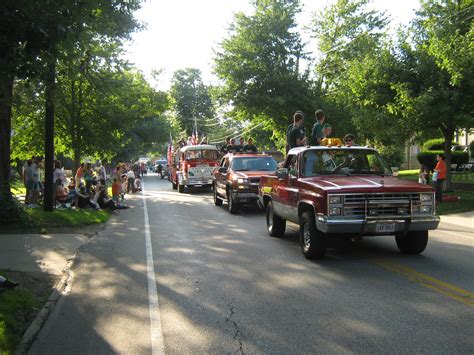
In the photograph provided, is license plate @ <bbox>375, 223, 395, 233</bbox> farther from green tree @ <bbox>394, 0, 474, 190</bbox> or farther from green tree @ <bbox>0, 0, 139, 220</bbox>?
green tree @ <bbox>394, 0, 474, 190</bbox>

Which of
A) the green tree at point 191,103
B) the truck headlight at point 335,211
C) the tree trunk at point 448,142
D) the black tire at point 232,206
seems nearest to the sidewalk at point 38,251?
the truck headlight at point 335,211

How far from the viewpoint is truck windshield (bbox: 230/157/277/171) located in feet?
54.3

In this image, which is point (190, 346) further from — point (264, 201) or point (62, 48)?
point (264, 201)

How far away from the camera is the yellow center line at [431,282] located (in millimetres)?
6039

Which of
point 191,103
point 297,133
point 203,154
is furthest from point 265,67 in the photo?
point 191,103

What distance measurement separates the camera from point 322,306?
5.81 meters

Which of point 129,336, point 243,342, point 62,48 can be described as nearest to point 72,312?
point 129,336

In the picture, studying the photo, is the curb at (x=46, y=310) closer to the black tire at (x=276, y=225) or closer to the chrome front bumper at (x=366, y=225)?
the chrome front bumper at (x=366, y=225)

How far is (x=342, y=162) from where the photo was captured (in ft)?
30.0

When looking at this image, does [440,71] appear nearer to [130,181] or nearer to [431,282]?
[431,282]

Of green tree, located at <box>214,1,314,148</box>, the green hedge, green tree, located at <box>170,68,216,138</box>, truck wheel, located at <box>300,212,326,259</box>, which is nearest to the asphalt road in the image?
truck wheel, located at <box>300,212,326,259</box>

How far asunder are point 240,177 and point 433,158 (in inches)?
665

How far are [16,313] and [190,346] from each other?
2.31 m

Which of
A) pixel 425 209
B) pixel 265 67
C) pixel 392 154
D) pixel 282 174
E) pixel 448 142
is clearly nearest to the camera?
pixel 425 209
